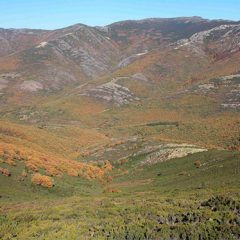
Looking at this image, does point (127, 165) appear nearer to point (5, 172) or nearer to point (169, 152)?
point (169, 152)

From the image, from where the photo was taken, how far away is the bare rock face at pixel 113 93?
553 ft

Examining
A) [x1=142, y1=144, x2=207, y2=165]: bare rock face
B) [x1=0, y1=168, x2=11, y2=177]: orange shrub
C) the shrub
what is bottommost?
[x1=142, y1=144, x2=207, y2=165]: bare rock face

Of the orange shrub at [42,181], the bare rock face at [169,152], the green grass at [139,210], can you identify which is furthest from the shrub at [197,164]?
the orange shrub at [42,181]

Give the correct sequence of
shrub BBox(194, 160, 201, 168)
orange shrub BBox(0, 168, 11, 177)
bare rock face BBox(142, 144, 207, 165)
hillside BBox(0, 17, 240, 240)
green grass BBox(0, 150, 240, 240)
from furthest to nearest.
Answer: bare rock face BBox(142, 144, 207, 165) < shrub BBox(194, 160, 201, 168) < orange shrub BBox(0, 168, 11, 177) < hillside BBox(0, 17, 240, 240) < green grass BBox(0, 150, 240, 240)

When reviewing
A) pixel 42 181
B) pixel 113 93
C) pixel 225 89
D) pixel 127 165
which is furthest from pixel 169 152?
pixel 113 93

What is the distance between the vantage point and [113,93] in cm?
17425

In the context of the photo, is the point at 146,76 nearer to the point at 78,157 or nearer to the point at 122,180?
the point at 78,157

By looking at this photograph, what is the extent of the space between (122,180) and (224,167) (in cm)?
1879

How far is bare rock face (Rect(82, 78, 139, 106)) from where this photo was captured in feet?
553

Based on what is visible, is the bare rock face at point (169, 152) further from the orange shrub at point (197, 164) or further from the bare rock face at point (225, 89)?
the bare rock face at point (225, 89)

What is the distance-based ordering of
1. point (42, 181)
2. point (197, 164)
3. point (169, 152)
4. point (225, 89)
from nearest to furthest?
point (42, 181) → point (197, 164) → point (169, 152) → point (225, 89)

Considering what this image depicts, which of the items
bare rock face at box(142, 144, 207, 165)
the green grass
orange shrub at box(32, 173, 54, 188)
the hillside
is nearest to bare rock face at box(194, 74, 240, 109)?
the hillside

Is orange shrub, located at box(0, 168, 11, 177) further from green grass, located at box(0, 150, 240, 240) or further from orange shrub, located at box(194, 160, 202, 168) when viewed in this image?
orange shrub, located at box(194, 160, 202, 168)

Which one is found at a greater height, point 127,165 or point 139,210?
point 139,210
